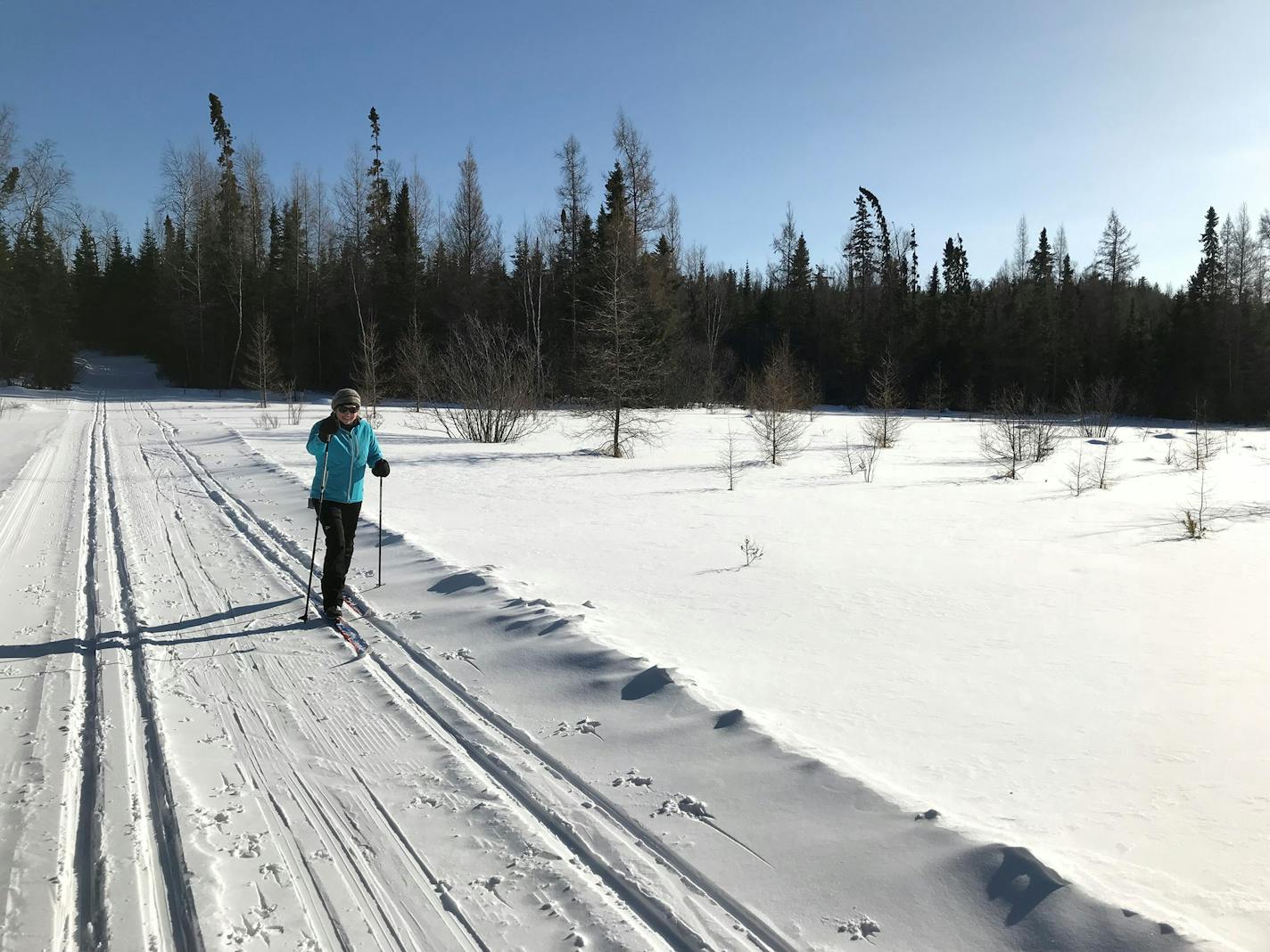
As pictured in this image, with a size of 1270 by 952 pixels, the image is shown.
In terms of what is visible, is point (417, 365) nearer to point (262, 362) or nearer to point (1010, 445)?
point (262, 362)

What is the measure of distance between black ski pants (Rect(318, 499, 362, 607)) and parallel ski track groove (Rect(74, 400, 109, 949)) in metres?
1.43

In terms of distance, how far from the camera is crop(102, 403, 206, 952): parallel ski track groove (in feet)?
8.08

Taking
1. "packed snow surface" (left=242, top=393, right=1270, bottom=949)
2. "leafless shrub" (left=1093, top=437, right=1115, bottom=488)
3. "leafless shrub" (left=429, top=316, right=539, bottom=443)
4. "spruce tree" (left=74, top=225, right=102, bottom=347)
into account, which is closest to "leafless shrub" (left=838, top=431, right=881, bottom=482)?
"packed snow surface" (left=242, top=393, right=1270, bottom=949)

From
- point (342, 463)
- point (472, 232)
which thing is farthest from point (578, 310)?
point (342, 463)

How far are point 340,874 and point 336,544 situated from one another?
3.26m

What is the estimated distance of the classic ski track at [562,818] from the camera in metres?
2.53

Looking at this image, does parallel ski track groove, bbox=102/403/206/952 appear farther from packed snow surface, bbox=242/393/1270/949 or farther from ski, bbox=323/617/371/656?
packed snow surface, bbox=242/393/1270/949

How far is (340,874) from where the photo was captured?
2740 millimetres

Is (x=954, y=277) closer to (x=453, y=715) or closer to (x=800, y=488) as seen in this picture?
(x=800, y=488)

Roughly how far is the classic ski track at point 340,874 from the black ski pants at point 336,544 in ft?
6.12

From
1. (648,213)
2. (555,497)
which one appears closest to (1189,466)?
(555,497)

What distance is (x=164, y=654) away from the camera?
4742 mm

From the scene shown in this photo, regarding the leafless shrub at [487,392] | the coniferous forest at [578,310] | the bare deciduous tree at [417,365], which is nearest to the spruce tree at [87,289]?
the coniferous forest at [578,310]

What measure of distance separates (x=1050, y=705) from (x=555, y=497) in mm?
8691
